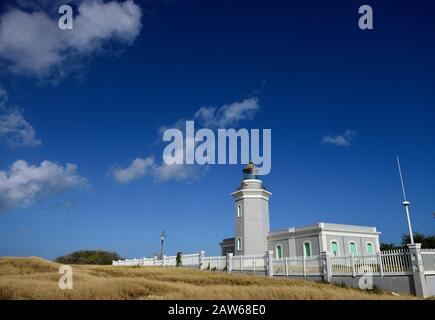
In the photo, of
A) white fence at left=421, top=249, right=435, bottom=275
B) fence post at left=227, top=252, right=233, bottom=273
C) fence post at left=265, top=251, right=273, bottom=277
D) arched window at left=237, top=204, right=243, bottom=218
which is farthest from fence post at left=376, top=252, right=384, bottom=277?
arched window at left=237, top=204, right=243, bottom=218

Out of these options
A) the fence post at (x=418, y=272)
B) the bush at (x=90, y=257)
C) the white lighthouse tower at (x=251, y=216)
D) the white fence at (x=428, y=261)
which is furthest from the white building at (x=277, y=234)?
the bush at (x=90, y=257)

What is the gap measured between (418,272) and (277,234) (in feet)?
52.1

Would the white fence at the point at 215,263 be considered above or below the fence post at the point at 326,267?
above

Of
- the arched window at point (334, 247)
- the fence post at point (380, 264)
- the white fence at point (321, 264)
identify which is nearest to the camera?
the white fence at point (321, 264)

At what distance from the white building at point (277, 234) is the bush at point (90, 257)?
26349 millimetres

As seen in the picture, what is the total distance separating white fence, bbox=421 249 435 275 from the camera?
13017mm

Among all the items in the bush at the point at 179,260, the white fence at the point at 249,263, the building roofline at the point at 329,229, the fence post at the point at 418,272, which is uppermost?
the building roofline at the point at 329,229

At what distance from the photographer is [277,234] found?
93.1ft

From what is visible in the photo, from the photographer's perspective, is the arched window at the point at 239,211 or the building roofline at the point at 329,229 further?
the arched window at the point at 239,211

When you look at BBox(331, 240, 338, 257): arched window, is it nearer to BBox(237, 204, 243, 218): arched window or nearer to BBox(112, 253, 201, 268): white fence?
BBox(237, 204, 243, 218): arched window

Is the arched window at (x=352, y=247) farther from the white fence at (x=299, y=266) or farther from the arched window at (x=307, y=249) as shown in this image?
the white fence at (x=299, y=266)

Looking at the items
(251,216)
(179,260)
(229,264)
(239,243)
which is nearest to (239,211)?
(251,216)

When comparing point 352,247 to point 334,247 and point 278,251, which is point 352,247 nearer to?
point 334,247

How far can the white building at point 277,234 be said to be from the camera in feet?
85.1
